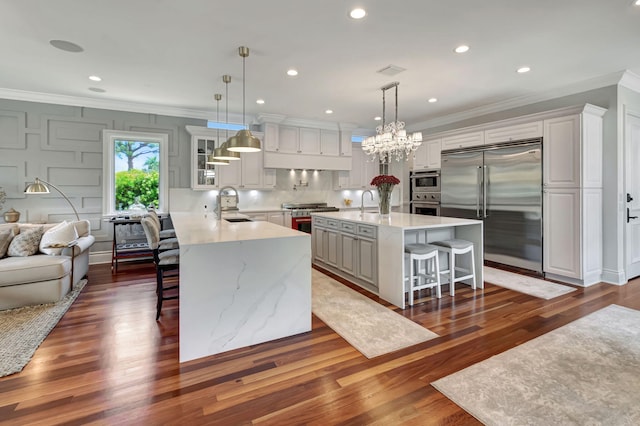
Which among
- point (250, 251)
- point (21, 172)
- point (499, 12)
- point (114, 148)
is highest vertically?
point (499, 12)

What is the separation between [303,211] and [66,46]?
4.43 metres

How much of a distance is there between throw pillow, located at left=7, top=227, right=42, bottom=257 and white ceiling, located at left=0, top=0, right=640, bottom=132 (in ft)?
6.71

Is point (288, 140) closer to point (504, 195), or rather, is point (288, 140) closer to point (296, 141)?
point (296, 141)

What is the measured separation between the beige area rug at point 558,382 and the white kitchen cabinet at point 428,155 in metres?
3.85

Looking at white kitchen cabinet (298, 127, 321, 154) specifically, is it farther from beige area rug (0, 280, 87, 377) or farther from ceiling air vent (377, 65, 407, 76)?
beige area rug (0, 280, 87, 377)

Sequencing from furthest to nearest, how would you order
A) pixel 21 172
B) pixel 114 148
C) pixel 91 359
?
pixel 114 148 < pixel 21 172 < pixel 91 359

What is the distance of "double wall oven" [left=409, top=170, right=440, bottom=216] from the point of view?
6.09 meters

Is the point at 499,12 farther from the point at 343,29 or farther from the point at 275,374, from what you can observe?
the point at 275,374

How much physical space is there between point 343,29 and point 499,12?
1.34 m

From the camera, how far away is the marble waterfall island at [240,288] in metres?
2.33

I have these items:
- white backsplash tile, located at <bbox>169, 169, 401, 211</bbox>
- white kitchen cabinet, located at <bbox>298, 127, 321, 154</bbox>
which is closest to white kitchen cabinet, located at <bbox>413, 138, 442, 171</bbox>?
white backsplash tile, located at <bbox>169, 169, 401, 211</bbox>

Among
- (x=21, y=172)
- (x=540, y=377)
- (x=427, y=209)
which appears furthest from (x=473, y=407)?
(x=21, y=172)

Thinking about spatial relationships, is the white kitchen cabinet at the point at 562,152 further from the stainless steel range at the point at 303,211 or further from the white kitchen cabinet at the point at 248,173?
the white kitchen cabinet at the point at 248,173

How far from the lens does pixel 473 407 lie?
5.91 ft
